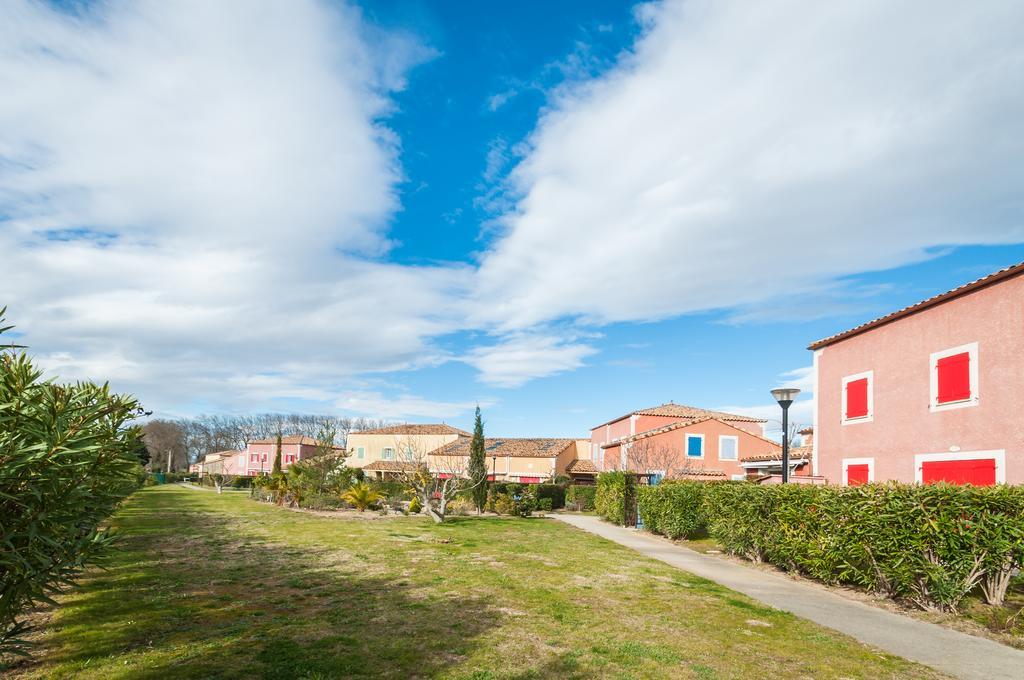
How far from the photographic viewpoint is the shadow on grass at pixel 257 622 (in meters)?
6.09

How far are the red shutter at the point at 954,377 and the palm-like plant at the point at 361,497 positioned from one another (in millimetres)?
22017

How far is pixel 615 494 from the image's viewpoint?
25.2 meters

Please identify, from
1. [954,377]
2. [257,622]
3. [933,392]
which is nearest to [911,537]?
[954,377]

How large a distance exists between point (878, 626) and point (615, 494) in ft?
56.1

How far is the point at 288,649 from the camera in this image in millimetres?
6617

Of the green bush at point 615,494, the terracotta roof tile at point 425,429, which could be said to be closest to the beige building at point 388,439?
the terracotta roof tile at point 425,429

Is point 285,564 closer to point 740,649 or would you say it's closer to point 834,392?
point 740,649

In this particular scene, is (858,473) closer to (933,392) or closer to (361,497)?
(933,392)

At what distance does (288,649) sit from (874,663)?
22.4ft

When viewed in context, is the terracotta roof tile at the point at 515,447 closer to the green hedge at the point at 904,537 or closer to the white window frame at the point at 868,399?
the white window frame at the point at 868,399

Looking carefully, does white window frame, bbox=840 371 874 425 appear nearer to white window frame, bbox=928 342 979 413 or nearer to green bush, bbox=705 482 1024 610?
white window frame, bbox=928 342 979 413

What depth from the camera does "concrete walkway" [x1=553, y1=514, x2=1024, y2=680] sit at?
264 inches

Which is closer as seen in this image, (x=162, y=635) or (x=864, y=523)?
(x=162, y=635)

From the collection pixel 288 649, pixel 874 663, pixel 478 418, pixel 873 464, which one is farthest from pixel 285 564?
pixel 478 418
